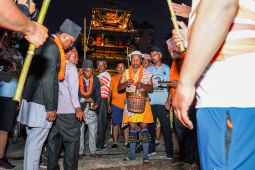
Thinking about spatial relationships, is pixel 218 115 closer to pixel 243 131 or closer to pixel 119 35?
pixel 243 131

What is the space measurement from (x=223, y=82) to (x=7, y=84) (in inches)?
153

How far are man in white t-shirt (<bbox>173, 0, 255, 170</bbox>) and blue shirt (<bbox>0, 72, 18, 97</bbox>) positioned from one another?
3.52m

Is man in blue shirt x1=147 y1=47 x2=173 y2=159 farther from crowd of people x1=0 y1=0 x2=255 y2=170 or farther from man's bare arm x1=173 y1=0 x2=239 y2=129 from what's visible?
man's bare arm x1=173 y1=0 x2=239 y2=129

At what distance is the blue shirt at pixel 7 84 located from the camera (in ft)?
11.8

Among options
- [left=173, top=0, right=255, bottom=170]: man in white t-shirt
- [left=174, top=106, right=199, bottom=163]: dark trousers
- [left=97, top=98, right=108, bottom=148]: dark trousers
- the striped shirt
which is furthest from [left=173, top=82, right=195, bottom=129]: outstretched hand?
the striped shirt

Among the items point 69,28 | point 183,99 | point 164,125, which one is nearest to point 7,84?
point 69,28

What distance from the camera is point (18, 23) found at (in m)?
1.36

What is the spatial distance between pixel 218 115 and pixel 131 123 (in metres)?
3.73

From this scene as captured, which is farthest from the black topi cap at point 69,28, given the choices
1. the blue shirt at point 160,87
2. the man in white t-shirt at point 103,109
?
the man in white t-shirt at point 103,109

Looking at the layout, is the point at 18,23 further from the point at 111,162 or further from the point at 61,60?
the point at 111,162

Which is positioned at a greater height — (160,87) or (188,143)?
(160,87)

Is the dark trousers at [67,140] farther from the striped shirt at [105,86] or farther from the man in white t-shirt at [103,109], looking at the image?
the striped shirt at [105,86]

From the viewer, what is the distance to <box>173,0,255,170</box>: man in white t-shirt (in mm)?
926

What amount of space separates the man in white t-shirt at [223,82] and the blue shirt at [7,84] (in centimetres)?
352
